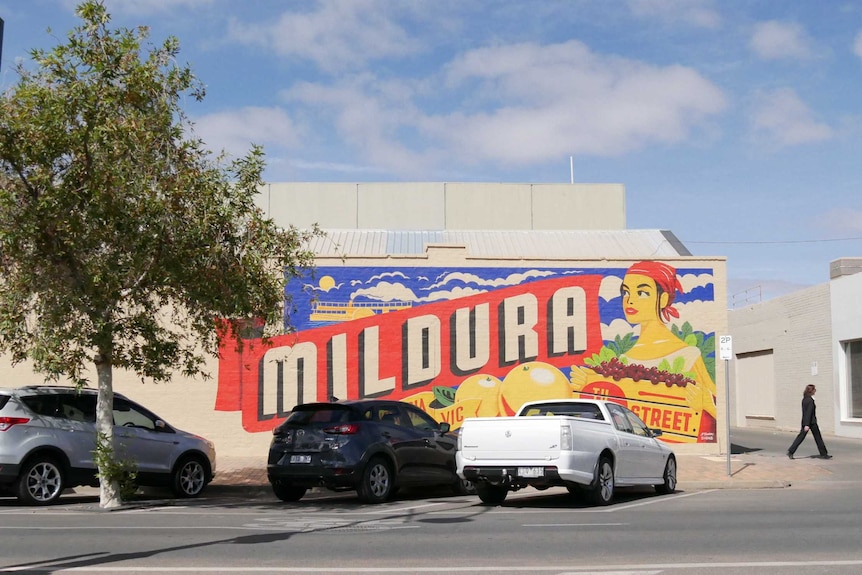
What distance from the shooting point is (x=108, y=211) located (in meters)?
13.6

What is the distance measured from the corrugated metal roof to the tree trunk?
1267 cm

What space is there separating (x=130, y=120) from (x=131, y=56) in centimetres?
99

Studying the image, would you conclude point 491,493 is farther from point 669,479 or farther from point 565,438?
point 669,479

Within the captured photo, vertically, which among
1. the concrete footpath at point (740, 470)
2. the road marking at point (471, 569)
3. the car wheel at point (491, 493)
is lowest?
the concrete footpath at point (740, 470)

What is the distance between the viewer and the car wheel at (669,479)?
16750 millimetres

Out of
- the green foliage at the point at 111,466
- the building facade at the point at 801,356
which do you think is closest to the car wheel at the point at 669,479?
the green foliage at the point at 111,466

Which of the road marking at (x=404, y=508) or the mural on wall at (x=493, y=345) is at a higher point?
the mural on wall at (x=493, y=345)

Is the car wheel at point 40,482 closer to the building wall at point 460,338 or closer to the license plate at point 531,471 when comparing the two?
the license plate at point 531,471

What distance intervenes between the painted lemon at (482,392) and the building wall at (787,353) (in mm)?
15116

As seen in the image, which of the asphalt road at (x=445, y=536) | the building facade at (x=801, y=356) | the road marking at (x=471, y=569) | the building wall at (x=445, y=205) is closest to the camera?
the road marking at (x=471, y=569)

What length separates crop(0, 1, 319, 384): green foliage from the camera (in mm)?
13320

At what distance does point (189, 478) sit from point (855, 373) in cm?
2371

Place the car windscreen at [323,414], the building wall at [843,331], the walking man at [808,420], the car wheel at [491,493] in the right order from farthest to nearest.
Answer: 1. the building wall at [843,331]
2. the walking man at [808,420]
3. the car windscreen at [323,414]
4. the car wheel at [491,493]

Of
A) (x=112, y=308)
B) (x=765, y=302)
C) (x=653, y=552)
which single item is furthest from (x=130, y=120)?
(x=765, y=302)
